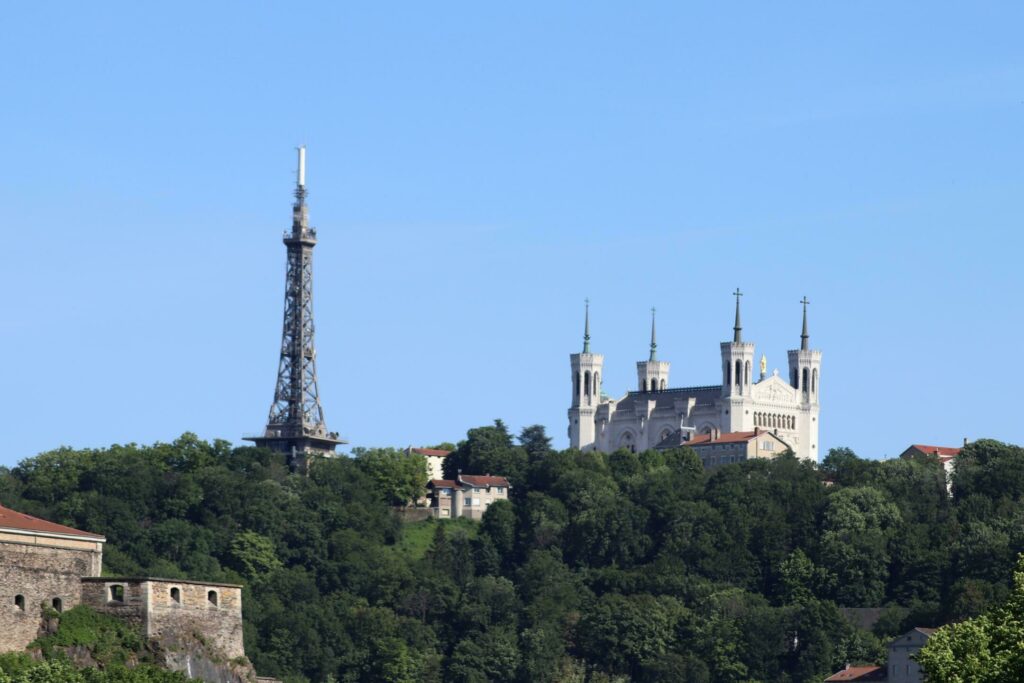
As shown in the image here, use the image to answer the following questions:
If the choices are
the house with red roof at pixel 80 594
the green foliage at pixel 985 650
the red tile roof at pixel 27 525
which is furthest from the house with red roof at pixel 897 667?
the red tile roof at pixel 27 525

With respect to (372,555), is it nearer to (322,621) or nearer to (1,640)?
(322,621)

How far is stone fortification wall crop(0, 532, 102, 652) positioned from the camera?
7869 centimetres

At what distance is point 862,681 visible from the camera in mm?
136500

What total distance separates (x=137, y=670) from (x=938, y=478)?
10273cm

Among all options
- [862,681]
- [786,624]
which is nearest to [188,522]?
[786,624]

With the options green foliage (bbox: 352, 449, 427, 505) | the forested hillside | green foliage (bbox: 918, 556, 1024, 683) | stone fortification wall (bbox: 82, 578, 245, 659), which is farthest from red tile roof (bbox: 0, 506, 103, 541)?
green foliage (bbox: 352, 449, 427, 505)

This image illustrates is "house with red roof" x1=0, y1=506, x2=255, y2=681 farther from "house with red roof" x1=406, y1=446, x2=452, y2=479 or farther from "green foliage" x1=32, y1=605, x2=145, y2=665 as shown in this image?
"house with red roof" x1=406, y1=446, x2=452, y2=479

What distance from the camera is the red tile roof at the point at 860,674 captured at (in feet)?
448

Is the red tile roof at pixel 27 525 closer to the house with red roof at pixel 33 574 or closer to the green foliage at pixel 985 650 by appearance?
the house with red roof at pixel 33 574

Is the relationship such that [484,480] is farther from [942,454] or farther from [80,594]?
[80,594]

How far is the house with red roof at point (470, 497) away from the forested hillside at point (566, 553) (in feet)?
4.28

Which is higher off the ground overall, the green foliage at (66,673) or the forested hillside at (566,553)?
the forested hillside at (566,553)

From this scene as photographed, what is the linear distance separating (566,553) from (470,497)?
1453 centimetres

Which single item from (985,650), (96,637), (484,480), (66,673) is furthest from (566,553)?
(985,650)
